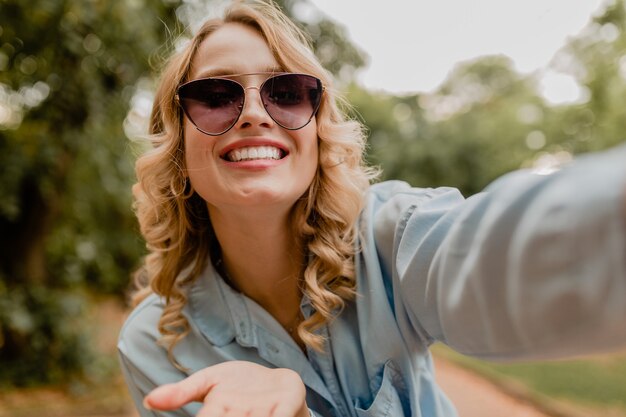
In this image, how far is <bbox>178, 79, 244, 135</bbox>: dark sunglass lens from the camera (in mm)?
1590

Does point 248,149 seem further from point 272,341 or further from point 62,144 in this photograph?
point 62,144

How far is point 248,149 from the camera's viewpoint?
157 centimetres

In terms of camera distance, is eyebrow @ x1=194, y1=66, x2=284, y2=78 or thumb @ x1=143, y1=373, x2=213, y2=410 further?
eyebrow @ x1=194, y1=66, x2=284, y2=78

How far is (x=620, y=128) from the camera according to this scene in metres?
8.34

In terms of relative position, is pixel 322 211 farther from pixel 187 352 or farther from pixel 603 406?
pixel 603 406

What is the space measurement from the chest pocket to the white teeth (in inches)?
26.9

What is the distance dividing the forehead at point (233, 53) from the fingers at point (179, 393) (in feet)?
3.00

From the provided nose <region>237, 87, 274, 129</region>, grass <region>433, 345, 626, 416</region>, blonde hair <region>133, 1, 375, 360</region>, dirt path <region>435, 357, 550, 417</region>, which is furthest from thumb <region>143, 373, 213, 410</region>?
grass <region>433, 345, 626, 416</region>

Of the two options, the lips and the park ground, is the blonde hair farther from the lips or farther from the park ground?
the park ground

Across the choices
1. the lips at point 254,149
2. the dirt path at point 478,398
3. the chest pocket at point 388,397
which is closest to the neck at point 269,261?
the lips at point 254,149

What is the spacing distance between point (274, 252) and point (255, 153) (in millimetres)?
391

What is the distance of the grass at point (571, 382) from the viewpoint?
239 inches

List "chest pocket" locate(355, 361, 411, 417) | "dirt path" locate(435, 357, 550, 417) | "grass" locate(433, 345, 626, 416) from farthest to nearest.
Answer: "grass" locate(433, 345, 626, 416) < "dirt path" locate(435, 357, 550, 417) < "chest pocket" locate(355, 361, 411, 417)

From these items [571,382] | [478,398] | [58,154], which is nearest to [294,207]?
[58,154]
